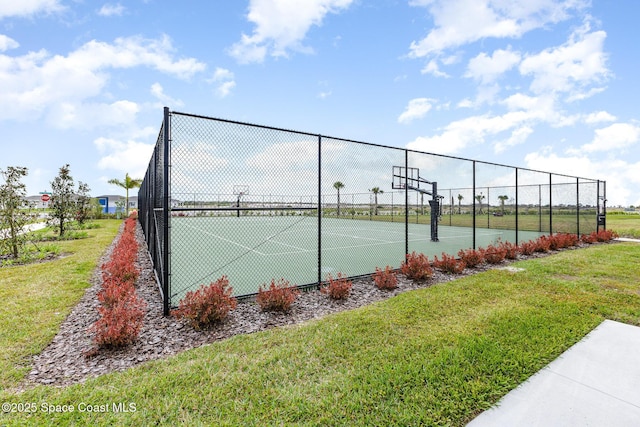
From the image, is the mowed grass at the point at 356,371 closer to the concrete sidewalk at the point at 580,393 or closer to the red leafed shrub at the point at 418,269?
the concrete sidewalk at the point at 580,393

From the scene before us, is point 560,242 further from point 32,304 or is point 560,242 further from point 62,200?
point 62,200

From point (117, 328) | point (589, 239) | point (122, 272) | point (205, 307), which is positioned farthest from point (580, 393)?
point (589, 239)

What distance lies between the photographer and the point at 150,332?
3.25 metres

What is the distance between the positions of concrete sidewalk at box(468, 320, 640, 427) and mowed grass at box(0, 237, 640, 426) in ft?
0.34

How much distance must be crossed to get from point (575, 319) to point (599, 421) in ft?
6.81

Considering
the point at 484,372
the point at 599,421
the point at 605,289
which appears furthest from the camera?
the point at 605,289

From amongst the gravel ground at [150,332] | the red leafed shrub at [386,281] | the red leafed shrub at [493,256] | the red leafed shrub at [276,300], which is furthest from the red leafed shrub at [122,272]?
the red leafed shrub at [493,256]

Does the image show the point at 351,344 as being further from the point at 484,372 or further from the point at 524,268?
the point at 524,268

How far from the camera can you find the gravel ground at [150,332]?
8.41 ft

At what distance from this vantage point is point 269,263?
7.03 m

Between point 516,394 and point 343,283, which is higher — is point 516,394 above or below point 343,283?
below

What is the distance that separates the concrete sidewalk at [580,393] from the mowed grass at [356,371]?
0.10 metres

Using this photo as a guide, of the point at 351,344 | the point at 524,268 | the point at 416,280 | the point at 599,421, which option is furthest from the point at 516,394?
the point at 524,268

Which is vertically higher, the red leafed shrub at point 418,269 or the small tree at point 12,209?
the small tree at point 12,209
